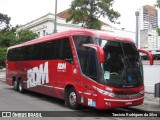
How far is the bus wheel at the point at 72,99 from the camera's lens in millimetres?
13210

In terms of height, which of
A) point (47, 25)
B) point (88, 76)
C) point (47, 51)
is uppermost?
point (47, 25)

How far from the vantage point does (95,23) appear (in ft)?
79.3

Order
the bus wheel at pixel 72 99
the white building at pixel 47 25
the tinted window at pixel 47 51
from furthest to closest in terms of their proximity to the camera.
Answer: the white building at pixel 47 25 → the tinted window at pixel 47 51 → the bus wheel at pixel 72 99

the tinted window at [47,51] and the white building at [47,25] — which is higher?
the white building at [47,25]

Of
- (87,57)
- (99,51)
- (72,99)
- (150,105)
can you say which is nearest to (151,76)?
(150,105)

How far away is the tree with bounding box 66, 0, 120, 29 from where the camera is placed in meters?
23.5

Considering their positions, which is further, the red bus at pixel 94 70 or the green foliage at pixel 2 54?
the green foliage at pixel 2 54

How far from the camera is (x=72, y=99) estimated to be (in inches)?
530

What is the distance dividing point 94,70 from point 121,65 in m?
1.03

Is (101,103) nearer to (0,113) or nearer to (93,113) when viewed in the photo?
(93,113)

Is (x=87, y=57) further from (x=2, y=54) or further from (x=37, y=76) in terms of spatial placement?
(x=2, y=54)

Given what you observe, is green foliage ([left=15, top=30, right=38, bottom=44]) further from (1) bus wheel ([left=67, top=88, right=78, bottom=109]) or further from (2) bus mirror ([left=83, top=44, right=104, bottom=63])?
(2) bus mirror ([left=83, top=44, right=104, bottom=63])

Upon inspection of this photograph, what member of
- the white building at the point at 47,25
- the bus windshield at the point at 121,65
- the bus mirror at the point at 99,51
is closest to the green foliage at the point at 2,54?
the white building at the point at 47,25

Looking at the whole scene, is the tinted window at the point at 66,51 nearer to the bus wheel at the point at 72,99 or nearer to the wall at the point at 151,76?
the bus wheel at the point at 72,99
